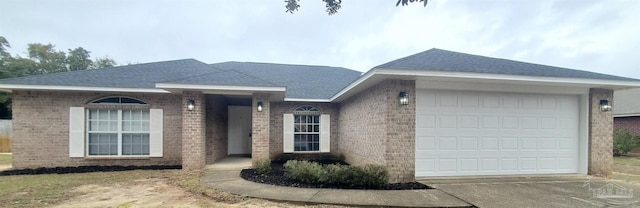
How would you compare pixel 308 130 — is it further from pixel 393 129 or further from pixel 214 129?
pixel 393 129

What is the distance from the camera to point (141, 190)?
232 inches

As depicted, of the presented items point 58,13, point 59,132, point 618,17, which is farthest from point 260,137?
point 58,13

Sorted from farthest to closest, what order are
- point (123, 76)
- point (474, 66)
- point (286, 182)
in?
point (123, 76), point (474, 66), point (286, 182)

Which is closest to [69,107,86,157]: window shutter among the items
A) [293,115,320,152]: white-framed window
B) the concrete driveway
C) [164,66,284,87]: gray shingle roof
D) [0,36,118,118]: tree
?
[164,66,284,87]: gray shingle roof

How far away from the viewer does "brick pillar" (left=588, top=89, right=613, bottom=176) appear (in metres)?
7.51

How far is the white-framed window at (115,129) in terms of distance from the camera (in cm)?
860

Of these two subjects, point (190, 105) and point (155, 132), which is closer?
point (190, 105)

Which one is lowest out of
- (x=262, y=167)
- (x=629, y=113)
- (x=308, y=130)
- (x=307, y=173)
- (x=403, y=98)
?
(x=262, y=167)

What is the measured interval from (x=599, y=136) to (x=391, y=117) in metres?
6.07

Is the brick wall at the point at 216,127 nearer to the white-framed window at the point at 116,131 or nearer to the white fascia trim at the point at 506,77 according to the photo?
the white-framed window at the point at 116,131

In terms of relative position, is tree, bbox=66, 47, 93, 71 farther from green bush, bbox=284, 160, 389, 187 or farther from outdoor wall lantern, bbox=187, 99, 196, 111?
green bush, bbox=284, 160, 389, 187

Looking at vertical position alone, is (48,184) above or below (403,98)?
below

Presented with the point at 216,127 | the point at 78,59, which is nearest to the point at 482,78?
the point at 216,127

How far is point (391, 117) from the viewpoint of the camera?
646cm
